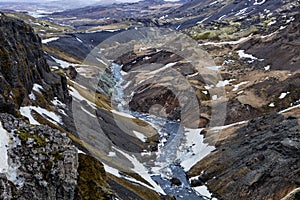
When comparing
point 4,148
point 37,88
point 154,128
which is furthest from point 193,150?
point 4,148

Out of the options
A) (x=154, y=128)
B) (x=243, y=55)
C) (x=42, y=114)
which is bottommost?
(x=154, y=128)

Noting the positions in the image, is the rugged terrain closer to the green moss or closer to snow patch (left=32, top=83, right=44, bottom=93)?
the green moss

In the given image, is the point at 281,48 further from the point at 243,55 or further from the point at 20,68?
the point at 20,68

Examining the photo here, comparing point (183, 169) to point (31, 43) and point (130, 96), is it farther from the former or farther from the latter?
point (130, 96)

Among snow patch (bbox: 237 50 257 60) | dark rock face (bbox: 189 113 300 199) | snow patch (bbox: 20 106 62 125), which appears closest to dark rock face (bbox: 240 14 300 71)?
snow patch (bbox: 237 50 257 60)

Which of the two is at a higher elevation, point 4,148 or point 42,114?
point 4,148

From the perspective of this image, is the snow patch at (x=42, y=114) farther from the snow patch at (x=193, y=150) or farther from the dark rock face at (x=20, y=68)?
the snow patch at (x=193, y=150)

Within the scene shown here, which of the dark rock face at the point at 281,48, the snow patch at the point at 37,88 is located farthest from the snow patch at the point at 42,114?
the dark rock face at the point at 281,48
